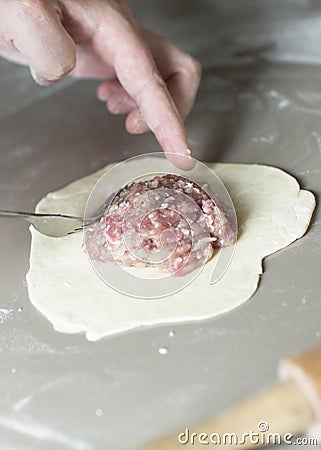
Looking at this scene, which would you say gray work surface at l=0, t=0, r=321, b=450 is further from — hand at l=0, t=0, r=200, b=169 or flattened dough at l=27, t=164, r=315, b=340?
hand at l=0, t=0, r=200, b=169

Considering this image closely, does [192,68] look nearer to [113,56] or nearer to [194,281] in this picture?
[113,56]

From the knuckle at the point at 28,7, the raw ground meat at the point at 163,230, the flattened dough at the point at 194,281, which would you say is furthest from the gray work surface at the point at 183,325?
the knuckle at the point at 28,7

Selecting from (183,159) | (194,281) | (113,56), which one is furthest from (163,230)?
(113,56)

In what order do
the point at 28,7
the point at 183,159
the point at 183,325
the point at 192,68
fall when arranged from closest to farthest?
the point at 183,325 < the point at 28,7 < the point at 183,159 < the point at 192,68

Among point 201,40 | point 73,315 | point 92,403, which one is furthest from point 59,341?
point 201,40

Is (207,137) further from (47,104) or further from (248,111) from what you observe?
(47,104)

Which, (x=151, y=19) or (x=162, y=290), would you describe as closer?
(x=162, y=290)

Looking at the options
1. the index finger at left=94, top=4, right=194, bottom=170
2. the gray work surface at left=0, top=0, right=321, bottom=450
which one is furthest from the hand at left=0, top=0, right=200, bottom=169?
the gray work surface at left=0, top=0, right=321, bottom=450
